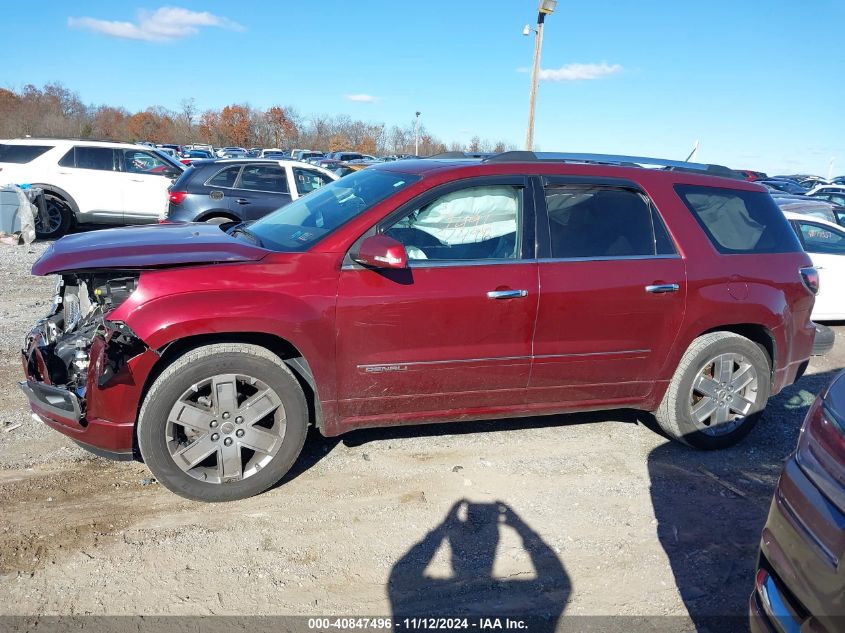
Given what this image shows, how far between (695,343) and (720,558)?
60.5 inches

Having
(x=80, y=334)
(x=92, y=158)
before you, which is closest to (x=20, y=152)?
(x=92, y=158)

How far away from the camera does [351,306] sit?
142 inches

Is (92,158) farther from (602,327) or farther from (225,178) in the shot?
(602,327)

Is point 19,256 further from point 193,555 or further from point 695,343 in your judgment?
point 695,343

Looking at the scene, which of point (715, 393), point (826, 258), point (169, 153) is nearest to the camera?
point (715, 393)

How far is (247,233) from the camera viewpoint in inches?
171

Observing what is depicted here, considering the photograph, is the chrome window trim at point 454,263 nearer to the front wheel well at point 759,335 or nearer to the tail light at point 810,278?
the front wheel well at point 759,335

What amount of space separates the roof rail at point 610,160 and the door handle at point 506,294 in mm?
926

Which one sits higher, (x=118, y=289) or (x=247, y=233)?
(x=247, y=233)

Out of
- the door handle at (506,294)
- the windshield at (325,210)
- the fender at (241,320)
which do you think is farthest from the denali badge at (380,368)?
the windshield at (325,210)

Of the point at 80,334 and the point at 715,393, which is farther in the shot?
the point at 715,393

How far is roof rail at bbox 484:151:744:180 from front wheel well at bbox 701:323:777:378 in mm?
1087

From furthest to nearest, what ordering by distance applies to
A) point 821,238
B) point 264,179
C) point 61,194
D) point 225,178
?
point 61,194, point 264,179, point 225,178, point 821,238

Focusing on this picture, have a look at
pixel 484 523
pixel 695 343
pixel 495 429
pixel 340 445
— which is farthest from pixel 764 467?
pixel 340 445
